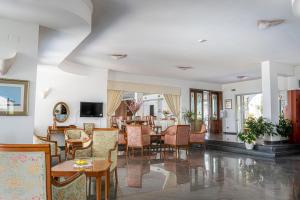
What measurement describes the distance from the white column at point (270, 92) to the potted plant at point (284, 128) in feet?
1.31

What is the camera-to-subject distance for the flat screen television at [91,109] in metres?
9.20

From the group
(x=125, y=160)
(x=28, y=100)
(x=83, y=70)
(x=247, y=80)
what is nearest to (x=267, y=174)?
(x=125, y=160)

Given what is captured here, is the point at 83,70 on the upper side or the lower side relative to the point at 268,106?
upper

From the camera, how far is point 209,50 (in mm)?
7039

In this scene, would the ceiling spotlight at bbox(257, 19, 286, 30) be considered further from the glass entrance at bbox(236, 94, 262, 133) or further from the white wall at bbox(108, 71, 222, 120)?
the glass entrance at bbox(236, 94, 262, 133)

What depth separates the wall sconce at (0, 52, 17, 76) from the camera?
3.72 m

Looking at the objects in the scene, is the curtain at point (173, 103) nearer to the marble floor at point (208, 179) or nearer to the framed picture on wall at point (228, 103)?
the framed picture on wall at point (228, 103)

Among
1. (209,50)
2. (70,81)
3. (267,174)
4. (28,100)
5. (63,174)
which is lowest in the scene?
(267,174)

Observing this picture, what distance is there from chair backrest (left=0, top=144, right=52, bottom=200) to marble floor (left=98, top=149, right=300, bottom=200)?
1938 millimetres

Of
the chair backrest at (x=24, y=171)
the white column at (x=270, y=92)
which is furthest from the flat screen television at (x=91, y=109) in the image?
the chair backrest at (x=24, y=171)

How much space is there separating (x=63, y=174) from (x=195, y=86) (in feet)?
36.3

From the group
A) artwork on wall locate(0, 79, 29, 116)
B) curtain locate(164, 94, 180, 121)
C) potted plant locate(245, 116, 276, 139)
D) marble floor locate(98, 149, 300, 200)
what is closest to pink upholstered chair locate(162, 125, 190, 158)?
marble floor locate(98, 149, 300, 200)

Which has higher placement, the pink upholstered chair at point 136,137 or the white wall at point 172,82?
the white wall at point 172,82

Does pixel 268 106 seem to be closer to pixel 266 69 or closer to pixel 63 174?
pixel 266 69
